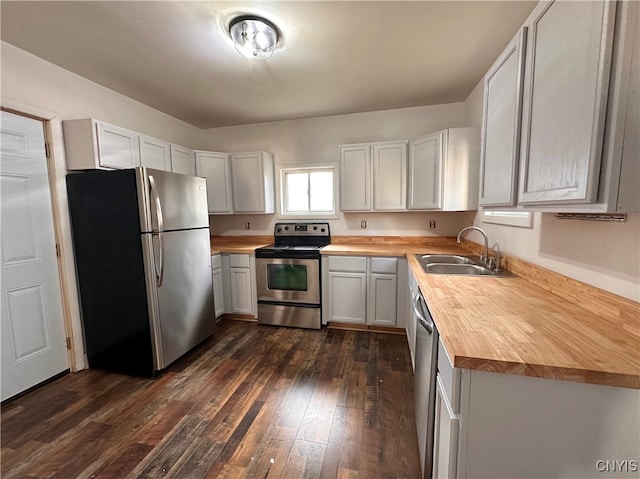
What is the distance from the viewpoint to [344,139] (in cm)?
335

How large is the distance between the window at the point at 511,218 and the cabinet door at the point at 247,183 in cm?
253

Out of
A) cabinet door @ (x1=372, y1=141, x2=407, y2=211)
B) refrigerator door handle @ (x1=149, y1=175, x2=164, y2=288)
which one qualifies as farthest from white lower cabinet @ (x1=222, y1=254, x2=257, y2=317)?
cabinet door @ (x1=372, y1=141, x2=407, y2=211)

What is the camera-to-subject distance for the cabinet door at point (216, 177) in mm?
3352

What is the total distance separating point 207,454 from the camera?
56.7 inches

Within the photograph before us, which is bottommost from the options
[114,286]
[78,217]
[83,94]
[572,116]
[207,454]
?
[207,454]

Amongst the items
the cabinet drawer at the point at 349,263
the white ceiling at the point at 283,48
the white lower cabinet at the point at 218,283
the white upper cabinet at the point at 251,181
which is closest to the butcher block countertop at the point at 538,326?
the cabinet drawer at the point at 349,263

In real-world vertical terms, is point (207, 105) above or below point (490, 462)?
above

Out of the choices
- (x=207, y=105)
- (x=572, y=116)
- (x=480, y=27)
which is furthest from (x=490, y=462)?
(x=207, y=105)

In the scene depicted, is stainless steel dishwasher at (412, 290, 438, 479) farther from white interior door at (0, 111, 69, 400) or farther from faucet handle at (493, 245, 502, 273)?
white interior door at (0, 111, 69, 400)

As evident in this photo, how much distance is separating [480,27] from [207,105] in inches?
103

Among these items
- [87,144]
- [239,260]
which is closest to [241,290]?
[239,260]

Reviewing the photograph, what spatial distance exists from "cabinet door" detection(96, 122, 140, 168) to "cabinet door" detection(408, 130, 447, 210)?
278 cm

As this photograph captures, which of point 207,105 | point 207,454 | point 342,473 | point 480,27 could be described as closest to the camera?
point 342,473

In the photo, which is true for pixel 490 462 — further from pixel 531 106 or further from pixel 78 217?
pixel 78 217
